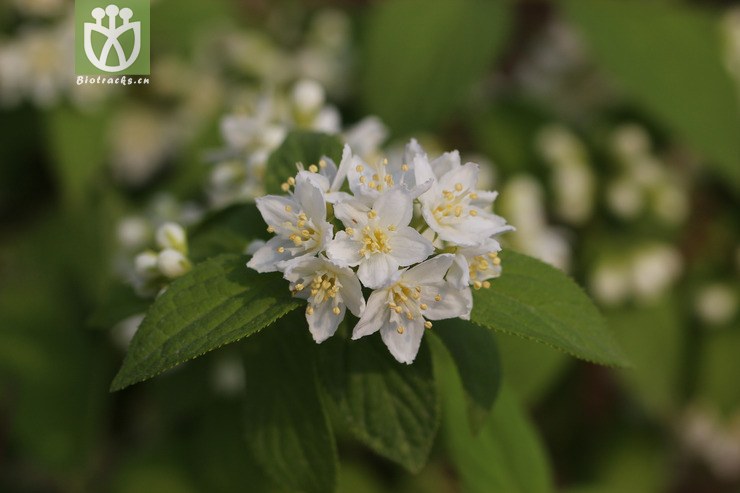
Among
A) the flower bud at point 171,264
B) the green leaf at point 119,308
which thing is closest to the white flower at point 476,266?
the flower bud at point 171,264

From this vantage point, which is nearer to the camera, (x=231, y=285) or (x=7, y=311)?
(x=231, y=285)

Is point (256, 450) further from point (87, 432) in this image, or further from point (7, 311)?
point (7, 311)

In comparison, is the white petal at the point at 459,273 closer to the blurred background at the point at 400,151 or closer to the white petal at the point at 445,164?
the white petal at the point at 445,164

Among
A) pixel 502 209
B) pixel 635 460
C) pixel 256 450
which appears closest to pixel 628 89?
pixel 502 209

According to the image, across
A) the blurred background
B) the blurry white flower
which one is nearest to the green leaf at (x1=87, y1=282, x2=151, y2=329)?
the blurred background

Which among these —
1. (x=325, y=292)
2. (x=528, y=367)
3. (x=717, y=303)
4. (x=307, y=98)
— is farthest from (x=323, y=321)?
(x=717, y=303)

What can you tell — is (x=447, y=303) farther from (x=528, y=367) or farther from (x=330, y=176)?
(x=528, y=367)

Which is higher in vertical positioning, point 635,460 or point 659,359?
point 659,359

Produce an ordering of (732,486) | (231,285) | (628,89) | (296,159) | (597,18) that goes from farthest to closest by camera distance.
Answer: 1. (732,486)
2. (597,18)
3. (628,89)
4. (296,159)
5. (231,285)

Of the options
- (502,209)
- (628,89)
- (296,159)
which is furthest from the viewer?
(628,89)
